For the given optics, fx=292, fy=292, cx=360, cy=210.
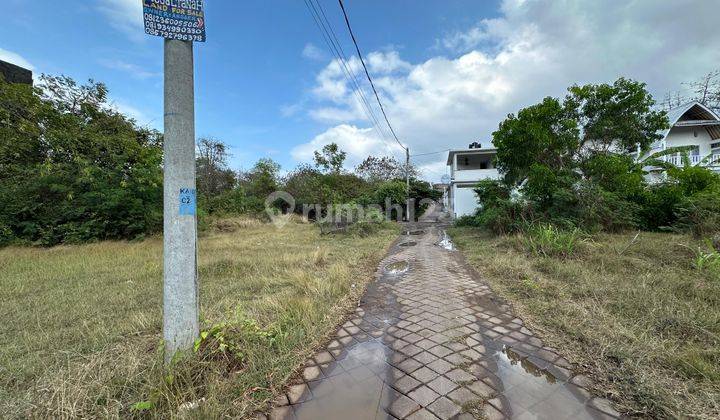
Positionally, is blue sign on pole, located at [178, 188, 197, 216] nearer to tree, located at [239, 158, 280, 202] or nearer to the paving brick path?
the paving brick path

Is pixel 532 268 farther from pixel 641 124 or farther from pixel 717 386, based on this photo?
pixel 641 124

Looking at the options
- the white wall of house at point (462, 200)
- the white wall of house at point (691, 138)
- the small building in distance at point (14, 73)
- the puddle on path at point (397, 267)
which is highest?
the small building in distance at point (14, 73)

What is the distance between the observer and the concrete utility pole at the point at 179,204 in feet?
6.28

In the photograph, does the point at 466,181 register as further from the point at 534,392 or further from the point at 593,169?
the point at 534,392

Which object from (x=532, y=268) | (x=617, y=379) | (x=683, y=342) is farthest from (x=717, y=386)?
(x=532, y=268)

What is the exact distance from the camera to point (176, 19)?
1934 mm

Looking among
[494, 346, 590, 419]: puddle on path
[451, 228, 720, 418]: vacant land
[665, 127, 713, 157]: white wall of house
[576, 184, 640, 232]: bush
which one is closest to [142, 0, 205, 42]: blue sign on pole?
[494, 346, 590, 419]: puddle on path

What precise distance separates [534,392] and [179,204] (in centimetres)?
275

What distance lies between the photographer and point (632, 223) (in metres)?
8.30

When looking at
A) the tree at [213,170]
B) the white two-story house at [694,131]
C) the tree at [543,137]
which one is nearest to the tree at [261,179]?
the tree at [213,170]

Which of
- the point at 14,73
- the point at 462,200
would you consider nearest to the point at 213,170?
the point at 14,73

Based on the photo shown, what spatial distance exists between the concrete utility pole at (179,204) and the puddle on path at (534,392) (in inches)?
89.3

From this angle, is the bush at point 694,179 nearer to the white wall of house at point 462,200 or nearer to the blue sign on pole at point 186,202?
the white wall of house at point 462,200

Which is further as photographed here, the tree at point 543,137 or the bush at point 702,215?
the tree at point 543,137
